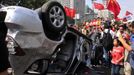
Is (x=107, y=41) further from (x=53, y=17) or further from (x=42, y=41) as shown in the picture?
(x=42, y=41)

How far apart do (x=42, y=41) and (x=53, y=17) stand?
0.60m

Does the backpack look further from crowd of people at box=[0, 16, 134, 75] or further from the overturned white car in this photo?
the overturned white car

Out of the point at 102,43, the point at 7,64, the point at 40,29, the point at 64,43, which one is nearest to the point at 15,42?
the point at 40,29

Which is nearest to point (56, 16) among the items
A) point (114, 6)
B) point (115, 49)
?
point (115, 49)

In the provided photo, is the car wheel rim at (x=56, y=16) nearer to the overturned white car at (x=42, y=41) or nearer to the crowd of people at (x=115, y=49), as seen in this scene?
the overturned white car at (x=42, y=41)

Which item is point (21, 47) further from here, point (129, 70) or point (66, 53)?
point (129, 70)

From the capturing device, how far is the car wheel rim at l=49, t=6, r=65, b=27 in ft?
27.8

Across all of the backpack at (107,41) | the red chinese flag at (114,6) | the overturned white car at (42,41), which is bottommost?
the backpack at (107,41)

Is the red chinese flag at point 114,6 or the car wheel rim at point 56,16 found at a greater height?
the car wheel rim at point 56,16

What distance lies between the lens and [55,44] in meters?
8.44

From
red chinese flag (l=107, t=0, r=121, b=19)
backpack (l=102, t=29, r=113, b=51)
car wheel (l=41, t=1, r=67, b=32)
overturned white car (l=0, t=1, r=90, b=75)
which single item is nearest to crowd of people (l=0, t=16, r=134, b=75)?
backpack (l=102, t=29, r=113, b=51)

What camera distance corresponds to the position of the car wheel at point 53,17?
827 centimetres

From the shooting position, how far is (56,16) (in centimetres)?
857

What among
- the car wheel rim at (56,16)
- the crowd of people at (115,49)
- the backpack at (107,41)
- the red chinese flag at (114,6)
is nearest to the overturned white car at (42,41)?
the car wheel rim at (56,16)
